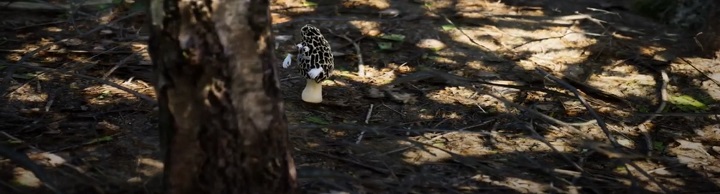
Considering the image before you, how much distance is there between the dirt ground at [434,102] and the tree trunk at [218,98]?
34cm

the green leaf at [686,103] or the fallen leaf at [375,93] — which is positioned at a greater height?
the fallen leaf at [375,93]

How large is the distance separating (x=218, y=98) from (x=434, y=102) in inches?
91.2

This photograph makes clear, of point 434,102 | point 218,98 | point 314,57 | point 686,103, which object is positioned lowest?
point 686,103

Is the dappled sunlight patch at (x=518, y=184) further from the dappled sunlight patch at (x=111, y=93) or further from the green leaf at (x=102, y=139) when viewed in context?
the dappled sunlight patch at (x=111, y=93)

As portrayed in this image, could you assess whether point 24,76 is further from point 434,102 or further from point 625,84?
point 625,84

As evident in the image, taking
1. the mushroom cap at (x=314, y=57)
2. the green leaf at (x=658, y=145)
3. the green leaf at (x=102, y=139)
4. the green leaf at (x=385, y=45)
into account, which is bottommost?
the green leaf at (x=658, y=145)

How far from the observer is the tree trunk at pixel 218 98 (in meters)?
2.50

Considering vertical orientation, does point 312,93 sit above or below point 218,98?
below

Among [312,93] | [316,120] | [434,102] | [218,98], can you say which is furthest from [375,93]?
[218,98]

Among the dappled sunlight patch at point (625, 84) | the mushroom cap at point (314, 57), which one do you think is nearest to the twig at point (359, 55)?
the mushroom cap at point (314, 57)

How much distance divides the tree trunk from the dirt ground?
0.34 m

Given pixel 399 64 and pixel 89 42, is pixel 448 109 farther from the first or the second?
pixel 89 42

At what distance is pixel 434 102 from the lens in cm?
471

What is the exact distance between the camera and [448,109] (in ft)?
15.1
